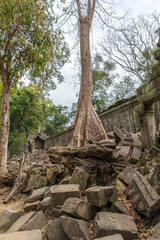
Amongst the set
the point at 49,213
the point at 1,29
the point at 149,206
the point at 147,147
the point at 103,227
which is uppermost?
the point at 1,29

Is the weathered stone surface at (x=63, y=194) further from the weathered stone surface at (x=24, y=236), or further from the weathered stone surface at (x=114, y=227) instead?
the weathered stone surface at (x=114, y=227)

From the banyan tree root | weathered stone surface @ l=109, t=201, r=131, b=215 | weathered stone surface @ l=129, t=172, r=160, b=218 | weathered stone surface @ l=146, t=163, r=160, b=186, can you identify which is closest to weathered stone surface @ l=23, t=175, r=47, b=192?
the banyan tree root

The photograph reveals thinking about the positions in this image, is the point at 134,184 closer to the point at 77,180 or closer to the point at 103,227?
the point at 103,227

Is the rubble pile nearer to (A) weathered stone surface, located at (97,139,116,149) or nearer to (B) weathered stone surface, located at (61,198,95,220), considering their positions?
(B) weathered stone surface, located at (61,198,95,220)

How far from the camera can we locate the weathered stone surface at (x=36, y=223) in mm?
2668

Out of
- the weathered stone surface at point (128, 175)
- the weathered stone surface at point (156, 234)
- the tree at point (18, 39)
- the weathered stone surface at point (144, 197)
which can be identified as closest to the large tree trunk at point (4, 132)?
the tree at point (18, 39)

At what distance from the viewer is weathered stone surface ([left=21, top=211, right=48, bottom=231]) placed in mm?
2668

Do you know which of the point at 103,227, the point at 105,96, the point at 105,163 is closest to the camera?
the point at 103,227

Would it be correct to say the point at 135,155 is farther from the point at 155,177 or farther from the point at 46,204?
the point at 46,204

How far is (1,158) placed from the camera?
702cm

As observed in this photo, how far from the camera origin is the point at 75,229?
2174mm

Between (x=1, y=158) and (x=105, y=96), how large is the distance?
779 inches

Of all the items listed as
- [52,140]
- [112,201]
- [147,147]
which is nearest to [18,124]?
[52,140]

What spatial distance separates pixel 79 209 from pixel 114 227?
594mm
